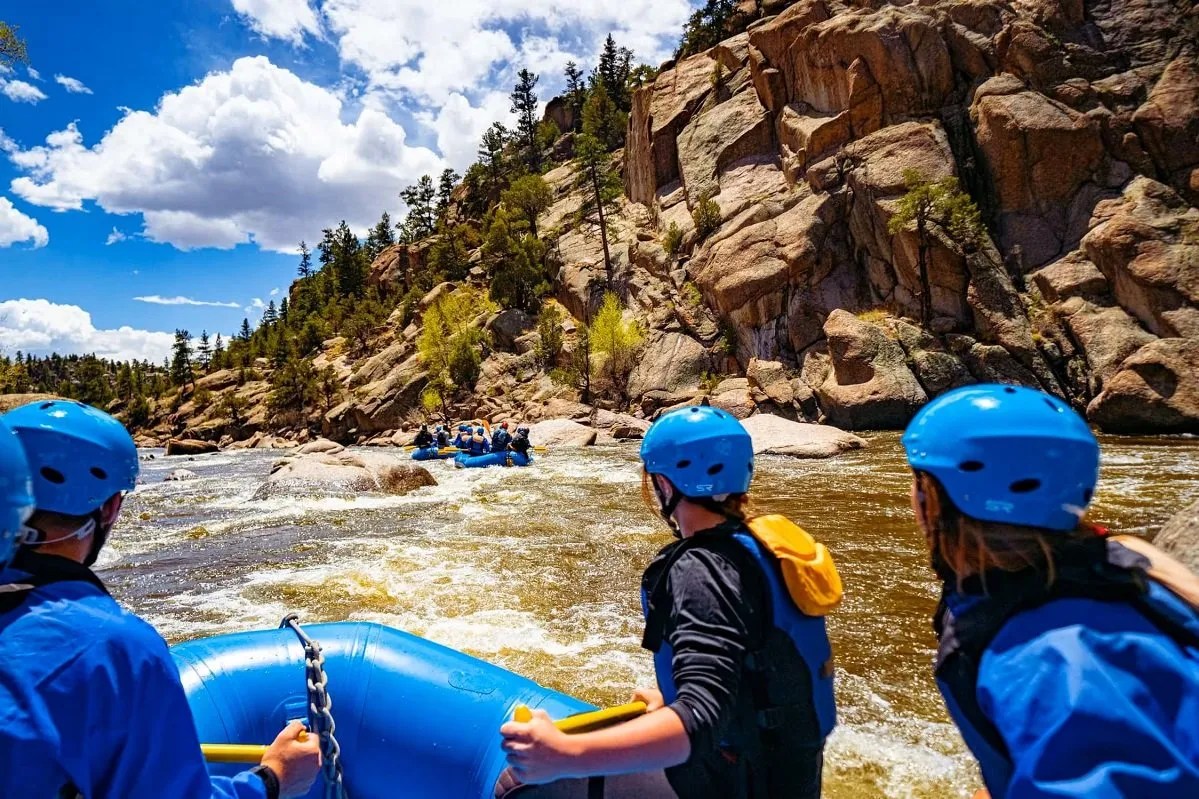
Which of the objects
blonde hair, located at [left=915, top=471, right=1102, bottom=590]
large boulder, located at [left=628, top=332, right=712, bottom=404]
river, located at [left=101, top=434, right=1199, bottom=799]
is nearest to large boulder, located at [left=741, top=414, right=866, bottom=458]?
river, located at [left=101, top=434, right=1199, bottom=799]

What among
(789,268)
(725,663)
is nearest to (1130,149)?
(789,268)

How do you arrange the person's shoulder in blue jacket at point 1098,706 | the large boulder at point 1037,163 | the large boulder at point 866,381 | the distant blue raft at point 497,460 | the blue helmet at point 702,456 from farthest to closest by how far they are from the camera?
the large boulder at point 1037,163 → the large boulder at point 866,381 → the distant blue raft at point 497,460 → the blue helmet at point 702,456 → the person's shoulder in blue jacket at point 1098,706

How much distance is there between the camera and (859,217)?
95.0 feet

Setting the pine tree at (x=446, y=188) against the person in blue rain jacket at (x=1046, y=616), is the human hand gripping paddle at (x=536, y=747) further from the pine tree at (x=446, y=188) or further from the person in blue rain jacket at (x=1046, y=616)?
the pine tree at (x=446, y=188)

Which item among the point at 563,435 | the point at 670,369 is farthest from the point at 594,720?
the point at 670,369

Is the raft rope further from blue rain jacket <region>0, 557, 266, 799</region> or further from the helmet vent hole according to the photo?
the helmet vent hole

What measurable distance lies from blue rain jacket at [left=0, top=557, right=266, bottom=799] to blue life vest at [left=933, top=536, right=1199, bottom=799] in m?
1.61

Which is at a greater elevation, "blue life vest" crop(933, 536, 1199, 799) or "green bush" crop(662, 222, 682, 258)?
"green bush" crop(662, 222, 682, 258)

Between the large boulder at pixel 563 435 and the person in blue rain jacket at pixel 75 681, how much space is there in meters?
22.4

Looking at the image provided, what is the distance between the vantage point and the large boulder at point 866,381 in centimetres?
2228

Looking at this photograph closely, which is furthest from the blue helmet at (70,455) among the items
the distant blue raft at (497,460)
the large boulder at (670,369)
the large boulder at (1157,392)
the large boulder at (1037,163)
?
the large boulder at (1037,163)

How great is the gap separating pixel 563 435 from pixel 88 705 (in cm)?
2400

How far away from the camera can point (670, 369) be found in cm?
3312

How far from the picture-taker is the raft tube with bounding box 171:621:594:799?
2566 millimetres
